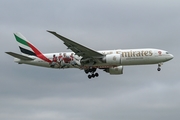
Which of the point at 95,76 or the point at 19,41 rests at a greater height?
the point at 19,41

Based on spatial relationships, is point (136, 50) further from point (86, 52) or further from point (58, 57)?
point (58, 57)

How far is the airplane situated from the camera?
6341 cm

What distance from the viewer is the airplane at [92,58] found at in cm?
6341

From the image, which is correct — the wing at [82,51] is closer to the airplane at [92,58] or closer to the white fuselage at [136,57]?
the airplane at [92,58]

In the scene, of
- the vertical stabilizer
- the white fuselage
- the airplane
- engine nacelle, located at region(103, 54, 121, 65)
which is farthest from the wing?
the vertical stabilizer

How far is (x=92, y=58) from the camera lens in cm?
6481

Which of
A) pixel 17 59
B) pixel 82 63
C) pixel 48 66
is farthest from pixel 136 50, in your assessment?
pixel 17 59

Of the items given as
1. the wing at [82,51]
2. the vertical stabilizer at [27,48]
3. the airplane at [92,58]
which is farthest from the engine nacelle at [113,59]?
the vertical stabilizer at [27,48]

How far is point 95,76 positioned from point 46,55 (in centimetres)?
711

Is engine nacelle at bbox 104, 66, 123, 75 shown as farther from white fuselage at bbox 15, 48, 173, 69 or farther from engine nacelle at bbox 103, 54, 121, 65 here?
engine nacelle at bbox 103, 54, 121, 65

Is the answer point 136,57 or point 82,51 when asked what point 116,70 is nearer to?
point 136,57

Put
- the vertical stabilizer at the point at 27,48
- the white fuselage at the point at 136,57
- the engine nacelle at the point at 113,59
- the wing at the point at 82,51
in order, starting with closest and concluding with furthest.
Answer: the wing at the point at 82,51 → the engine nacelle at the point at 113,59 → the white fuselage at the point at 136,57 → the vertical stabilizer at the point at 27,48

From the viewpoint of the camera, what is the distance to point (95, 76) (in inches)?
2692

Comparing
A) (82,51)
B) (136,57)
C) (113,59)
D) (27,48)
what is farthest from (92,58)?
(27,48)
